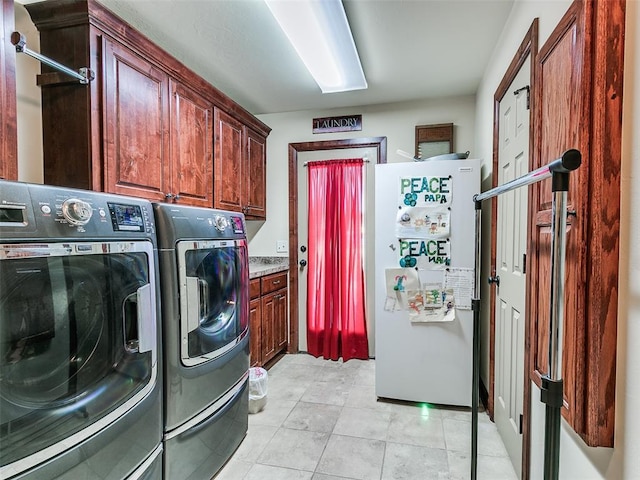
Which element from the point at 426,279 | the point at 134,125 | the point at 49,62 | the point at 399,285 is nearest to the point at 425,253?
the point at 426,279

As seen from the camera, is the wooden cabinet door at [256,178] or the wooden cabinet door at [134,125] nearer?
the wooden cabinet door at [134,125]

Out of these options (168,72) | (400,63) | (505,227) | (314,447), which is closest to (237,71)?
(168,72)

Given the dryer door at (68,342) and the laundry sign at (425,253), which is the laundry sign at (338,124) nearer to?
the laundry sign at (425,253)

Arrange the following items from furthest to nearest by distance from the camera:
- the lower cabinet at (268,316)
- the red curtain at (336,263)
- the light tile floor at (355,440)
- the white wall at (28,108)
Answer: the red curtain at (336,263)
the lower cabinet at (268,316)
the light tile floor at (355,440)
the white wall at (28,108)

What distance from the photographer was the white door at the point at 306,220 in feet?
10.8

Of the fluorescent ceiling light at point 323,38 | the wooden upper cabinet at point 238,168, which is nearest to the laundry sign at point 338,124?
the wooden upper cabinet at point 238,168

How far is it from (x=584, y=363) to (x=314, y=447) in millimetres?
1564

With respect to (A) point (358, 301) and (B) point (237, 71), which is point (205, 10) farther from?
(A) point (358, 301)

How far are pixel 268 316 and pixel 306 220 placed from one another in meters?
1.07

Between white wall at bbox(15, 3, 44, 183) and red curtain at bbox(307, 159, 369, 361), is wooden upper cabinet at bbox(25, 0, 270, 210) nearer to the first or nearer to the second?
white wall at bbox(15, 3, 44, 183)

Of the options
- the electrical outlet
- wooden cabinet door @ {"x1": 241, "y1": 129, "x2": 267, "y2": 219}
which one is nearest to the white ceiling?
wooden cabinet door @ {"x1": 241, "y1": 129, "x2": 267, "y2": 219}

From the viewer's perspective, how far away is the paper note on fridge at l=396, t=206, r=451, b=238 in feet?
7.59

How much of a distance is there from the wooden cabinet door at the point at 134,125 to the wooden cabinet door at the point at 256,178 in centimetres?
105

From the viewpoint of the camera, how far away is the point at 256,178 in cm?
330
